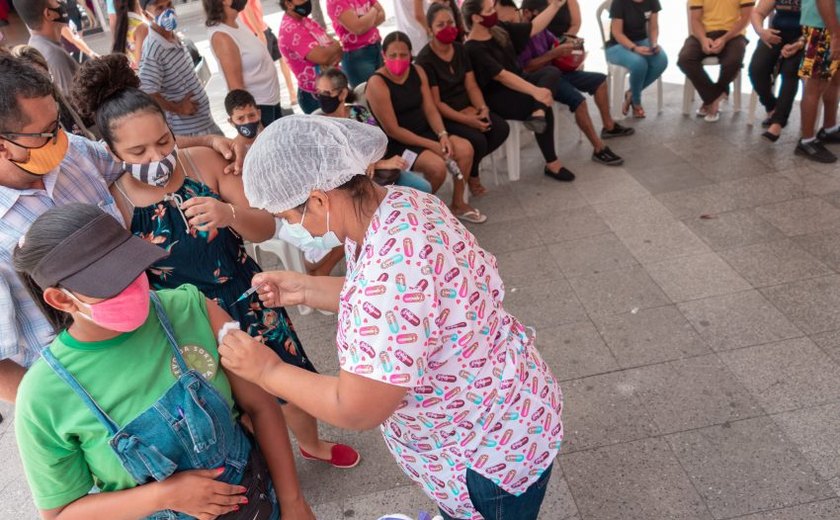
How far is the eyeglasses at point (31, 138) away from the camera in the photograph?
1793 mm

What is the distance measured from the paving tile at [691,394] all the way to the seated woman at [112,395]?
194cm

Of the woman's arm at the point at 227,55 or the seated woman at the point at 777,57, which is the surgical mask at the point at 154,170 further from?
the seated woman at the point at 777,57

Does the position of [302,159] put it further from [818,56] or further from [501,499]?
[818,56]

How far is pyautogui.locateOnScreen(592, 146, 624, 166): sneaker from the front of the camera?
514 cm

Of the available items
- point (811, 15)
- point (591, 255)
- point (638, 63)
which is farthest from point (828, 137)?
point (591, 255)

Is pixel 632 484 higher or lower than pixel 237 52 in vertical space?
lower

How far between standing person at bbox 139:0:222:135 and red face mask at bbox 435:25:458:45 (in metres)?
1.79

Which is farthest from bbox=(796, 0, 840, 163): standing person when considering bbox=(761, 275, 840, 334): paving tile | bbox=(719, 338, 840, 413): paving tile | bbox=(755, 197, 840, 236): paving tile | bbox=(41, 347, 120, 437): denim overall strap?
bbox=(41, 347, 120, 437): denim overall strap

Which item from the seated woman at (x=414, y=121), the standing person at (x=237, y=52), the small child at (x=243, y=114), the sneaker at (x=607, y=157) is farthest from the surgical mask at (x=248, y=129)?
the sneaker at (x=607, y=157)

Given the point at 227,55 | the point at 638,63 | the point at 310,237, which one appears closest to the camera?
the point at 310,237

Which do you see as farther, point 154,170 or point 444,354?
point 154,170

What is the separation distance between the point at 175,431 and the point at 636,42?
228 inches

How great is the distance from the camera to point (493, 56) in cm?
498

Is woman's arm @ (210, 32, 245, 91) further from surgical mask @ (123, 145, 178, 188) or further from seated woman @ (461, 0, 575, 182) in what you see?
surgical mask @ (123, 145, 178, 188)
